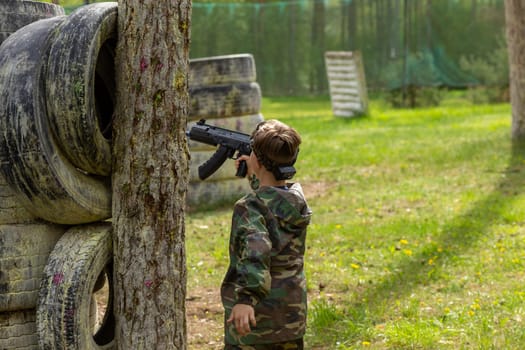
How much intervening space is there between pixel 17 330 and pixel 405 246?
4346 mm

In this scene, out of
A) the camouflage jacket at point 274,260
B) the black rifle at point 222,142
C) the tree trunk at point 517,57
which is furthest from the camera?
the tree trunk at point 517,57

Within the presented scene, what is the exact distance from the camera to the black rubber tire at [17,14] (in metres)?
4.00

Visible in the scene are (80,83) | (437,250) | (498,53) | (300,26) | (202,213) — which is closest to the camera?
(80,83)

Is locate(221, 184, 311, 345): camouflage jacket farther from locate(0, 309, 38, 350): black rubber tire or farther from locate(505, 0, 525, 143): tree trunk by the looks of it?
locate(505, 0, 525, 143): tree trunk

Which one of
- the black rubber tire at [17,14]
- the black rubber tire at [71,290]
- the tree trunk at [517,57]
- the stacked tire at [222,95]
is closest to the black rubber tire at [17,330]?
the black rubber tire at [71,290]

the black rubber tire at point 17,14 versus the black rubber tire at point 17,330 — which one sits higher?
the black rubber tire at point 17,14

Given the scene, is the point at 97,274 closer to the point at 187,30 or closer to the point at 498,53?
the point at 187,30

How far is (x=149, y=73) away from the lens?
12.8 feet

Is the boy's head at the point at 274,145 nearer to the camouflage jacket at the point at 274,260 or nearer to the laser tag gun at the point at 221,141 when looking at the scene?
the camouflage jacket at the point at 274,260

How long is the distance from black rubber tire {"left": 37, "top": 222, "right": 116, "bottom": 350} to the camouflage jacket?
22.8 inches

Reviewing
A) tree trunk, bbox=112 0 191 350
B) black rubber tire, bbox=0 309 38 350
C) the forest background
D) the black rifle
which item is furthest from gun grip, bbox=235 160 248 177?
the forest background

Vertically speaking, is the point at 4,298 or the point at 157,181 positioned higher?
the point at 157,181

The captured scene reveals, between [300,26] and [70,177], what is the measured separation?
20163 mm

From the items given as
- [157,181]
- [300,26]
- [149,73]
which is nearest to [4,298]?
[157,181]
